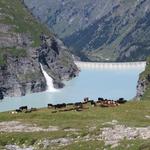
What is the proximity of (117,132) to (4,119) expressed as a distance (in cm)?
3454

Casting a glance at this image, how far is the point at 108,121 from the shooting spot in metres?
88.7

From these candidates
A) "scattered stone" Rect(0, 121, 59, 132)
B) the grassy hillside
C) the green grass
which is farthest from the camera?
the green grass

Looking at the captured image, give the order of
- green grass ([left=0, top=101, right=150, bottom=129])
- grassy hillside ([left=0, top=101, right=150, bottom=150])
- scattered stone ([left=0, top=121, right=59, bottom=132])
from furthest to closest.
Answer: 1. green grass ([left=0, top=101, right=150, bottom=129])
2. scattered stone ([left=0, top=121, right=59, bottom=132])
3. grassy hillside ([left=0, top=101, right=150, bottom=150])

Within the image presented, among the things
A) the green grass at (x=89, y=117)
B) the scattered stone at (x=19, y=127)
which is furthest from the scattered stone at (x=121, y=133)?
the scattered stone at (x=19, y=127)

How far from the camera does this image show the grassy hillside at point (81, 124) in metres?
67.9

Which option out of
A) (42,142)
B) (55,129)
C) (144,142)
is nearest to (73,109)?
(55,129)

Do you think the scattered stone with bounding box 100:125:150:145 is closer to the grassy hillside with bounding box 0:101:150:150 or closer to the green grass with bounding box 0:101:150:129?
the grassy hillside with bounding box 0:101:150:150

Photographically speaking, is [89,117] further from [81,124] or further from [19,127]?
[19,127]

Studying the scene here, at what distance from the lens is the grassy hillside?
2675 inches

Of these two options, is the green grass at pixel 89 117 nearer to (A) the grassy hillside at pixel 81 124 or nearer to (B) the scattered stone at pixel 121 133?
(A) the grassy hillside at pixel 81 124

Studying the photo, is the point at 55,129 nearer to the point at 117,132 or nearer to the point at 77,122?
the point at 77,122

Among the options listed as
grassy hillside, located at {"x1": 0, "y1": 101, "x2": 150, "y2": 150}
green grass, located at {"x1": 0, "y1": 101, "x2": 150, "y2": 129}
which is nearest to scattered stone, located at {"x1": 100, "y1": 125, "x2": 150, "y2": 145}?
grassy hillside, located at {"x1": 0, "y1": 101, "x2": 150, "y2": 150}

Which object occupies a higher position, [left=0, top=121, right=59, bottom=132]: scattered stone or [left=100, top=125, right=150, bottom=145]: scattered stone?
→ [left=100, top=125, right=150, bottom=145]: scattered stone

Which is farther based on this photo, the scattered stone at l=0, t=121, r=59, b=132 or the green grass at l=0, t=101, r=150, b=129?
the green grass at l=0, t=101, r=150, b=129
